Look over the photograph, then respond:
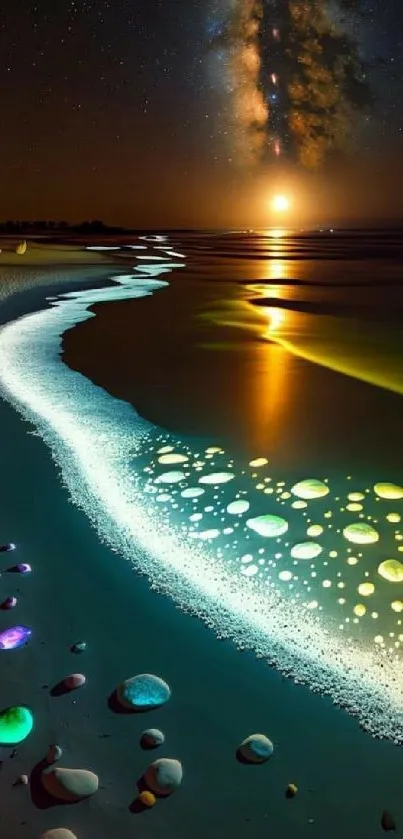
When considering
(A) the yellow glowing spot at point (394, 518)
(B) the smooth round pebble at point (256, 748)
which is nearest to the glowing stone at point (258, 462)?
(A) the yellow glowing spot at point (394, 518)

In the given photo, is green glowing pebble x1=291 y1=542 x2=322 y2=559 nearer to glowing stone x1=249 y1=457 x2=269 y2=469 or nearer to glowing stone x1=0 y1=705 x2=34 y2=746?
glowing stone x1=249 y1=457 x2=269 y2=469

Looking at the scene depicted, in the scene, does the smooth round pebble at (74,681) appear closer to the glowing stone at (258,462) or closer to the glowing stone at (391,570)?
the glowing stone at (391,570)

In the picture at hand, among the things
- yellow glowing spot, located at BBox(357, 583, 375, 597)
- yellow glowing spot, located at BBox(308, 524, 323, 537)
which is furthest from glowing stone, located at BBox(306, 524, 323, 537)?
yellow glowing spot, located at BBox(357, 583, 375, 597)

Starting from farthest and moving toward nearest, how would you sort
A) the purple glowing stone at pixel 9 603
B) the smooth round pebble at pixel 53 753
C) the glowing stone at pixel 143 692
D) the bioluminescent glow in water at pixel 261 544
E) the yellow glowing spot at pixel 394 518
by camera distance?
the yellow glowing spot at pixel 394 518 < the purple glowing stone at pixel 9 603 < the bioluminescent glow in water at pixel 261 544 < the glowing stone at pixel 143 692 < the smooth round pebble at pixel 53 753

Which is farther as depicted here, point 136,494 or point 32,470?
point 32,470

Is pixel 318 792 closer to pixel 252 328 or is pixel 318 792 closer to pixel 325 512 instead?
pixel 325 512

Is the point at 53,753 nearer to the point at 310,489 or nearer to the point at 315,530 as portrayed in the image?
the point at 315,530

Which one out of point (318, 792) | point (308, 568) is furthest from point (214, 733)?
point (308, 568)
